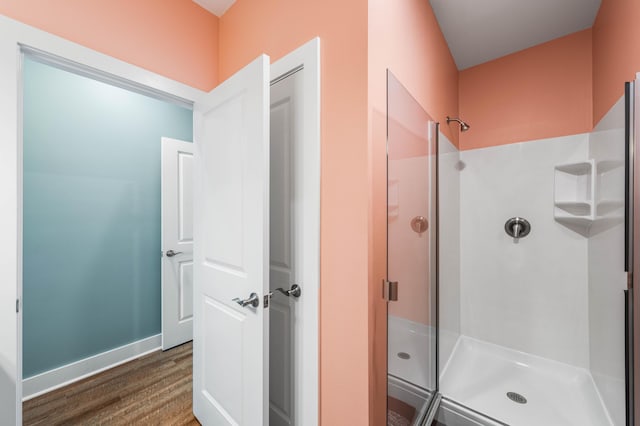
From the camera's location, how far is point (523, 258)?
6.65 ft

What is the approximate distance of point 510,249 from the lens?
208cm

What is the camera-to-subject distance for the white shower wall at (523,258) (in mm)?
1847

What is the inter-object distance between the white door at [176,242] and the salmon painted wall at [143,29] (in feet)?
3.47

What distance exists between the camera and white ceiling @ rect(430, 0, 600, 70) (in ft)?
5.14

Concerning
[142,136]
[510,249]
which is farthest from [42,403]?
[510,249]

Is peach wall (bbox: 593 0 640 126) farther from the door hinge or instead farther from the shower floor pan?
the shower floor pan

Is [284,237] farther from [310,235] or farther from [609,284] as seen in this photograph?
[609,284]

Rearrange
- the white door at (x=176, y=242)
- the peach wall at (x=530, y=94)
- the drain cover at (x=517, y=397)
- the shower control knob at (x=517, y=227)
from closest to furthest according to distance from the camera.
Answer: the drain cover at (x=517, y=397)
the peach wall at (x=530, y=94)
the shower control knob at (x=517, y=227)
the white door at (x=176, y=242)

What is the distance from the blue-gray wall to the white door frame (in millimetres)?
1110

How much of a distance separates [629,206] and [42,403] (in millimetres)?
3381

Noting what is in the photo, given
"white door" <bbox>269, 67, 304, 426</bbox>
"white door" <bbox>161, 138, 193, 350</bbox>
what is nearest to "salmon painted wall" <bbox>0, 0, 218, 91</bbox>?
"white door" <bbox>269, 67, 304, 426</bbox>

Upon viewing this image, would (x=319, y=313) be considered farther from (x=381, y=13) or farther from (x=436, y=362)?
(x=381, y=13)

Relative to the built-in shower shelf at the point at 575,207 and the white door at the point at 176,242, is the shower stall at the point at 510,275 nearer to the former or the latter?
the built-in shower shelf at the point at 575,207

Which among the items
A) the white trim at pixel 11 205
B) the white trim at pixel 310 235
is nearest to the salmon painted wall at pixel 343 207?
the white trim at pixel 310 235
